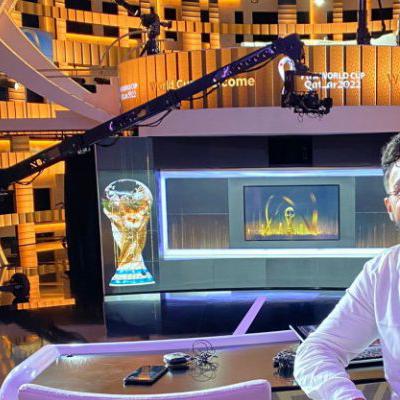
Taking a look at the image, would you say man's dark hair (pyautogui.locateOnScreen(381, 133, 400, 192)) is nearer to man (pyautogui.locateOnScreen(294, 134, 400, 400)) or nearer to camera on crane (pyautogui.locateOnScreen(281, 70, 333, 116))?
man (pyautogui.locateOnScreen(294, 134, 400, 400))

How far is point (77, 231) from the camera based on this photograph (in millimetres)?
8086

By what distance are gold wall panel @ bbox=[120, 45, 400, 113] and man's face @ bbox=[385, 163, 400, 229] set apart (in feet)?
17.1

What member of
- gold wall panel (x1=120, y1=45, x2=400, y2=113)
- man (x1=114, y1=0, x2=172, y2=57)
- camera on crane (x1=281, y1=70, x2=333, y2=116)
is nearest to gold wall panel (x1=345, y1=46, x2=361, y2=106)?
gold wall panel (x1=120, y1=45, x2=400, y2=113)

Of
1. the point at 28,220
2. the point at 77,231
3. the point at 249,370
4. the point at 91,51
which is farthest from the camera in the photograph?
the point at 91,51

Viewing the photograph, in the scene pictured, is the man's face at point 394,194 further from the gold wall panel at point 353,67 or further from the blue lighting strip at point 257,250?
the blue lighting strip at point 257,250

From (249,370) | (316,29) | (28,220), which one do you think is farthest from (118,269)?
(316,29)

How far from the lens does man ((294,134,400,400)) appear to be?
1108 mm

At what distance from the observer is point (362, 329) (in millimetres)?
1157

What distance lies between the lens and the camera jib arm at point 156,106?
4652mm

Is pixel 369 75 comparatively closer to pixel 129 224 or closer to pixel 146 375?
pixel 129 224

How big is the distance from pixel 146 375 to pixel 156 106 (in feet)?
11.6

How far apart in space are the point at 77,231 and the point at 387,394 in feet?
21.8

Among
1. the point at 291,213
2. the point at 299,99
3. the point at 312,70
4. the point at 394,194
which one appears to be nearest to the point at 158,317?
the point at 291,213

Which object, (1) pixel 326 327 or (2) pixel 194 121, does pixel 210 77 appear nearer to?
(2) pixel 194 121
